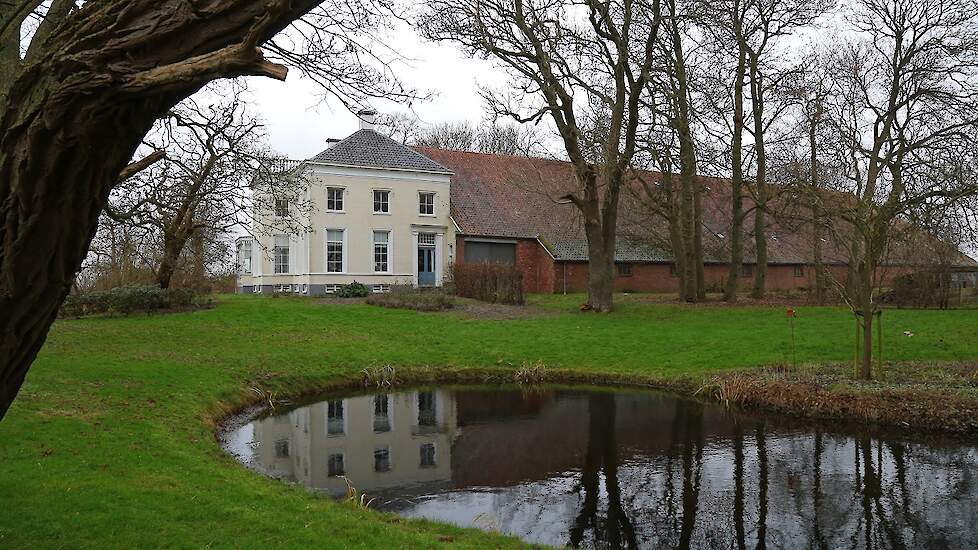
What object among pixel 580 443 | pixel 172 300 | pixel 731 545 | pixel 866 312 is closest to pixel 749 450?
pixel 580 443

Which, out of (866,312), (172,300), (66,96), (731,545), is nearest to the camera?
(66,96)

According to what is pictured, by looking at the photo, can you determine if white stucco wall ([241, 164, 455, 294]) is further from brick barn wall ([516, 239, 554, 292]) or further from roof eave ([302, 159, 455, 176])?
brick barn wall ([516, 239, 554, 292])

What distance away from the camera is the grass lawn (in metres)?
6.31

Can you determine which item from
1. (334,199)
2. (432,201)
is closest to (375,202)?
(334,199)

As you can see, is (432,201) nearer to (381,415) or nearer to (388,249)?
(388,249)

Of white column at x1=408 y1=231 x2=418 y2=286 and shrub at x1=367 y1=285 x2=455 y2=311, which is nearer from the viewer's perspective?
shrub at x1=367 y1=285 x2=455 y2=311

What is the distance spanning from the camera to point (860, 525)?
789 centimetres

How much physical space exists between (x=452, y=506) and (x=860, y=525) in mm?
4458

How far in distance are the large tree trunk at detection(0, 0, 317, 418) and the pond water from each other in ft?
18.8

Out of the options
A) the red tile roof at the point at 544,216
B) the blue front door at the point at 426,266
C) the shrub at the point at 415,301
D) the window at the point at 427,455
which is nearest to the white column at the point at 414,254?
the blue front door at the point at 426,266

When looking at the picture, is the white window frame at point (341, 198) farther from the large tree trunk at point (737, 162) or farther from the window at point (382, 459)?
the window at point (382, 459)

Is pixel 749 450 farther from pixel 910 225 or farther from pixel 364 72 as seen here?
pixel 364 72

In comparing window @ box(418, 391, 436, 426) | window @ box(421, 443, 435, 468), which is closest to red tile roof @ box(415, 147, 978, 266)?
window @ box(418, 391, 436, 426)

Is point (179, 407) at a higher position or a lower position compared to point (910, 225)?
lower
